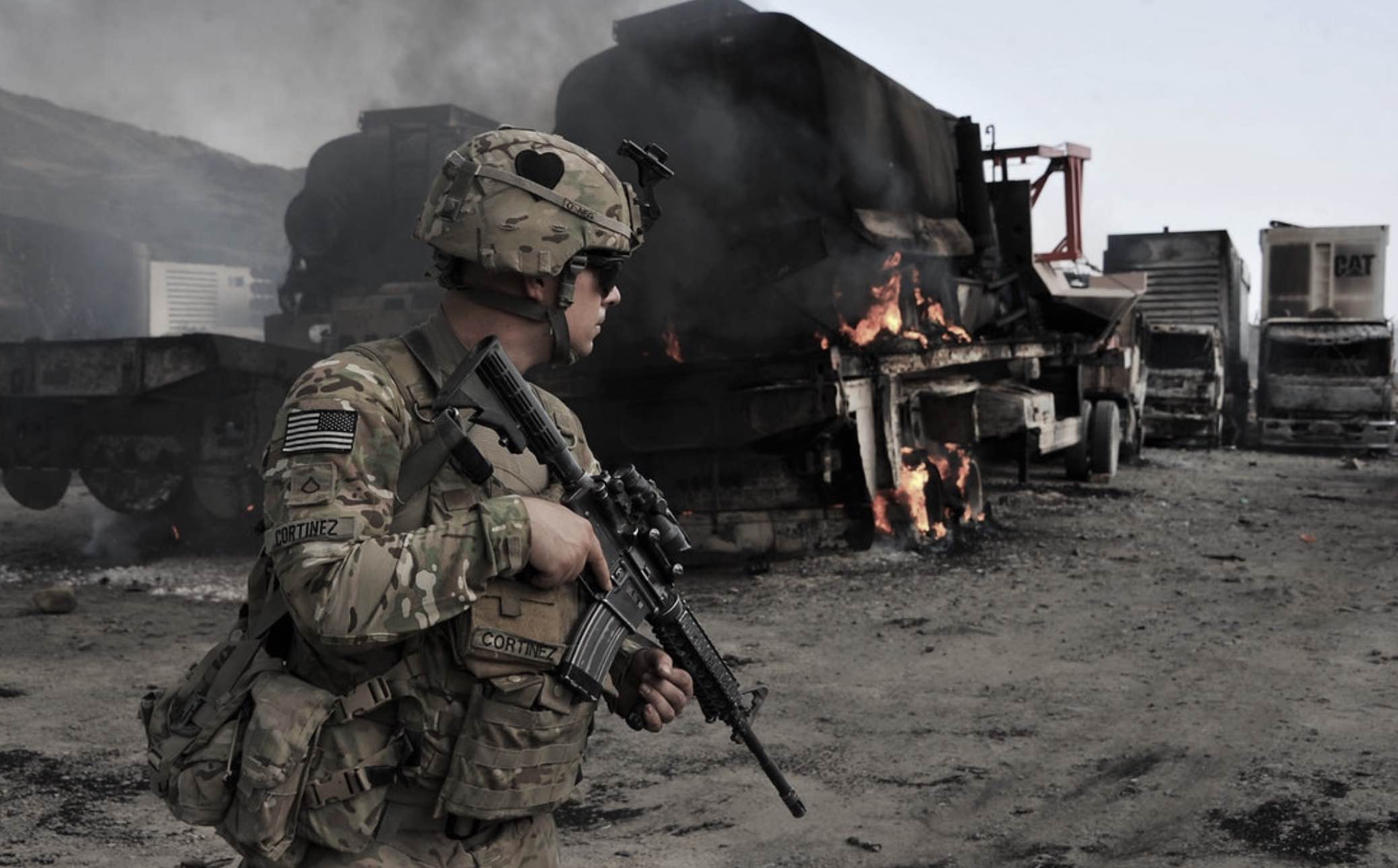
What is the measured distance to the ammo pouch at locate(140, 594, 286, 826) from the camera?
180 cm

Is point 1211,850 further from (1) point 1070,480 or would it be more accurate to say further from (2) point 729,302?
(1) point 1070,480

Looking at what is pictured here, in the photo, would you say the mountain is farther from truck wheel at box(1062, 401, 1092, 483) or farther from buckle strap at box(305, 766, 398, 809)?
buckle strap at box(305, 766, 398, 809)

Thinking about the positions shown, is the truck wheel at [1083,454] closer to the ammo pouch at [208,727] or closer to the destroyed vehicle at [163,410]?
the destroyed vehicle at [163,410]

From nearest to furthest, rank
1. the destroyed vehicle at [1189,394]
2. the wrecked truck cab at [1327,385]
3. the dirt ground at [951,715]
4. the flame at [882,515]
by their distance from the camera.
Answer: the dirt ground at [951,715] → the flame at [882,515] → the wrecked truck cab at [1327,385] → the destroyed vehicle at [1189,394]

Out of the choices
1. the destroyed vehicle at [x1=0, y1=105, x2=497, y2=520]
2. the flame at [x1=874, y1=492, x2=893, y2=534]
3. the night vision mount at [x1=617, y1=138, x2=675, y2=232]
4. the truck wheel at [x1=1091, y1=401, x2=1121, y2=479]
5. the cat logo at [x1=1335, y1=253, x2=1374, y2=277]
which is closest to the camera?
the night vision mount at [x1=617, y1=138, x2=675, y2=232]

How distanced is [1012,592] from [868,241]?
261cm

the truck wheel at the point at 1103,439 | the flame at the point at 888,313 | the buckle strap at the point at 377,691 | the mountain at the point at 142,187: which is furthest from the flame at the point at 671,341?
the mountain at the point at 142,187

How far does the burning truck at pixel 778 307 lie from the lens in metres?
7.99

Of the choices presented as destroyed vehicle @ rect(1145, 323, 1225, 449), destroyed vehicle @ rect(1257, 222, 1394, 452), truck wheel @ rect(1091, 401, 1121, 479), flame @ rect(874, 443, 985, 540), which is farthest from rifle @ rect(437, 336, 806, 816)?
destroyed vehicle @ rect(1257, 222, 1394, 452)

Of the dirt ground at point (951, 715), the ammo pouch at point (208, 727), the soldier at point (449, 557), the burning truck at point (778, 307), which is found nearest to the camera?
the soldier at point (449, 557)

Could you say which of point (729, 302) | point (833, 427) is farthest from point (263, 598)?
point (729, 302)

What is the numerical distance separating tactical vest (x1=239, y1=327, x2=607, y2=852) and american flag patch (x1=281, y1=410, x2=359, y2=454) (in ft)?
0.45

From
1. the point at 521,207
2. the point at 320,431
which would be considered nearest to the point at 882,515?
the point at 521,207

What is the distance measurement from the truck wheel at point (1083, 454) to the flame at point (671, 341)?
20.3 ft
